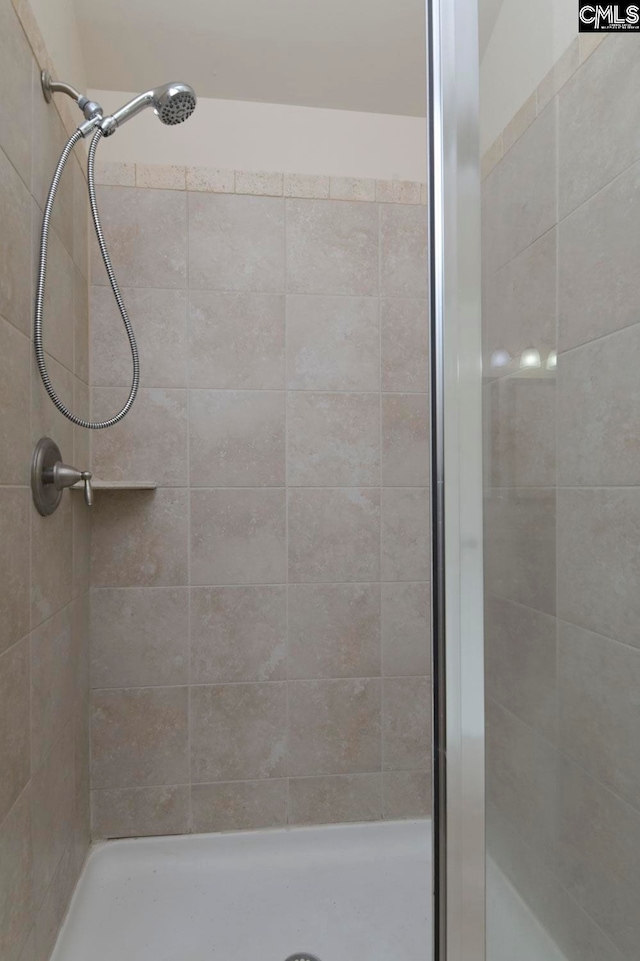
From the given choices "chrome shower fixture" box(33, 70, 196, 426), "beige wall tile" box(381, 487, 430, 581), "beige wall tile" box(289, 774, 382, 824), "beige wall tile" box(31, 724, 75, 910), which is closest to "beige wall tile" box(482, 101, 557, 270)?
"chrome shower fixture" box(33, 70, 196, 426)

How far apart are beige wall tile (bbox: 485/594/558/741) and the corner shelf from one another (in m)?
1.19

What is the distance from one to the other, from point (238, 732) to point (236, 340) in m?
1.10

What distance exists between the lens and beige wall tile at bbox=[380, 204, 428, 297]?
182cm

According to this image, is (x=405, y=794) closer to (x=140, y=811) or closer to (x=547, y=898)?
(x=140, y=811)

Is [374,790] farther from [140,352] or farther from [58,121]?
[58,121]

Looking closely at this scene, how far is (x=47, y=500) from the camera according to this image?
1227mm

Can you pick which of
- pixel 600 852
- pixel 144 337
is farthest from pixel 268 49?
pixel 600 852

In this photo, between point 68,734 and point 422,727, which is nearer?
point 68,734

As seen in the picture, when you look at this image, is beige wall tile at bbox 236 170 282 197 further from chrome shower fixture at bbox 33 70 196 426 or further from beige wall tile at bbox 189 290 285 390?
chrome shower fixture at bbox 33 70 196 426

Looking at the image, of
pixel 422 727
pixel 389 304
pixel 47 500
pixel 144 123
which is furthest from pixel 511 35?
pixel 422 727

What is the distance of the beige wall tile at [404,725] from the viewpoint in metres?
1.81

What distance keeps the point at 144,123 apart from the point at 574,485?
1.80 m

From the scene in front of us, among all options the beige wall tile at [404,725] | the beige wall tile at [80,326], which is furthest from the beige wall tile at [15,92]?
the beige wall tile at [404,725]

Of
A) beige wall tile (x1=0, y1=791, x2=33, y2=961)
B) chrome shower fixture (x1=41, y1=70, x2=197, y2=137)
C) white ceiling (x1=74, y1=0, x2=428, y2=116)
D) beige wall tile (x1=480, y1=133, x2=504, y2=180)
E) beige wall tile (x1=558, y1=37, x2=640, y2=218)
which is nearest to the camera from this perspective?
beige wall tile (x1=558, y1=37, x2=640, y2=218)
